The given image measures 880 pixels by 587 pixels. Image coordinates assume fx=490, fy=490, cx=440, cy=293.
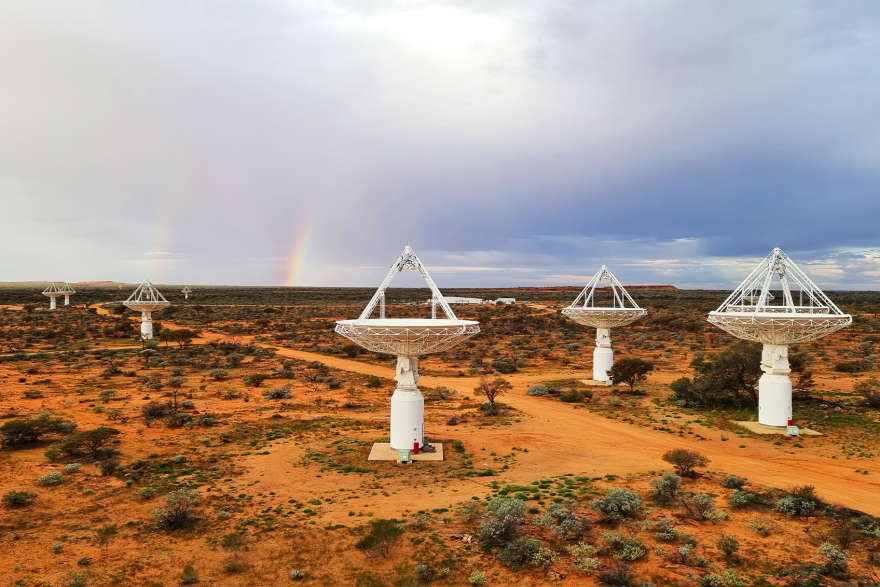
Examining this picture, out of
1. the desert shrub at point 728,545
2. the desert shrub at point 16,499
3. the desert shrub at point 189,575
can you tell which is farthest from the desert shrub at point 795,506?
the desert shrub at point 16,499

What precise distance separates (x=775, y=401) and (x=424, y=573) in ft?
72.4

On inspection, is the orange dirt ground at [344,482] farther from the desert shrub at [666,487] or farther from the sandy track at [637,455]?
the desert shrub at [666,487]

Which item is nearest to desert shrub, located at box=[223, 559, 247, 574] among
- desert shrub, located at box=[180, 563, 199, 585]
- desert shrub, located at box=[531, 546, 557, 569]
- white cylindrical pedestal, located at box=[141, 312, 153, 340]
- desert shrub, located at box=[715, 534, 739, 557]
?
desert shrub, located at box=[180, 563, 199, 585]

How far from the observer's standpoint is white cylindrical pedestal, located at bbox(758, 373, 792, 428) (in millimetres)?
25266

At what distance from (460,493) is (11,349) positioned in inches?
2128

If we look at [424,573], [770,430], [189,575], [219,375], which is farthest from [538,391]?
[189,575]

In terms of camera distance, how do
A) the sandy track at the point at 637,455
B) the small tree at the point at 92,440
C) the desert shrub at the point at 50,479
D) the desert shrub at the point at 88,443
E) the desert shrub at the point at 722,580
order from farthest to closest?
the small tree at the point at 92,440
the desert shrub at the point at 88,443
the sandy track at the point at 637,455
the desert shrub at the point at 50,479
the desert shrub at the point at 722,580

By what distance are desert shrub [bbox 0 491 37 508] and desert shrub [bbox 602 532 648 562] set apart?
18.6 metres

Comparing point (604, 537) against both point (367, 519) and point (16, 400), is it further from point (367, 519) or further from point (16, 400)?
point (16, 400)

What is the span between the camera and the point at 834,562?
1224 cm

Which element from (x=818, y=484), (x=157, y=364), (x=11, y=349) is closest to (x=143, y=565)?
Answer: (x=818, y=484)

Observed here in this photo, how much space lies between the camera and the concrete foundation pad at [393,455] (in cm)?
2112

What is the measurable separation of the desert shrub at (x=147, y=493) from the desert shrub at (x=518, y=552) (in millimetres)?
12372

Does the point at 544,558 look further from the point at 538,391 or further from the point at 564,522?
the point at 538,391
